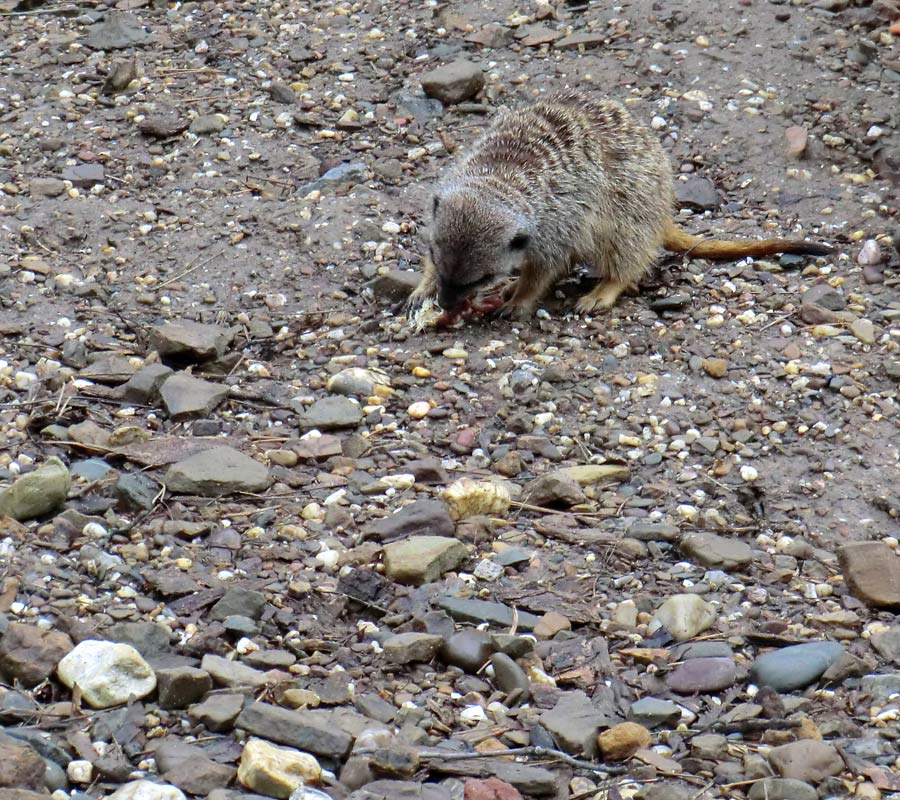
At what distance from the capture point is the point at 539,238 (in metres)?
5.36

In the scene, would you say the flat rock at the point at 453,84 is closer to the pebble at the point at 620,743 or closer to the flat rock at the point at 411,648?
the flat rock at the point at 411,648

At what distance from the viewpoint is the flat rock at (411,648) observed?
118 inches

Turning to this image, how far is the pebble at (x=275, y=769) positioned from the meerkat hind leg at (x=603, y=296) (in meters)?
3.08

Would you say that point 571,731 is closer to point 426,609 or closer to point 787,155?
point 426,609

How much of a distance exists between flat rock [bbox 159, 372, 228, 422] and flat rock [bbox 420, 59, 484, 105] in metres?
2.57

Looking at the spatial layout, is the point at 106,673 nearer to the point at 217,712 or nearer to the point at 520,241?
the point at 217,712

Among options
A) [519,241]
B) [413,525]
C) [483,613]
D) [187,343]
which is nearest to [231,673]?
[483,613]

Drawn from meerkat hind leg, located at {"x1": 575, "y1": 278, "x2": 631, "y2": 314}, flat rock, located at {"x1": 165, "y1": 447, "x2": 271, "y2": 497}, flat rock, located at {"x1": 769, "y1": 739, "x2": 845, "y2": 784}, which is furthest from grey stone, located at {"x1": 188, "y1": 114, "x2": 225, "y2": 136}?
flat rock, located at {"x1": 769, "y1": 739, "x2": 845, "y2": 784}

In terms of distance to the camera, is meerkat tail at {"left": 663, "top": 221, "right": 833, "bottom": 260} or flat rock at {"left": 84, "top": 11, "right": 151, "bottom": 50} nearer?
meerkat tail at {"left": 663, "top": 221, "right": 833, "bottom": 260}

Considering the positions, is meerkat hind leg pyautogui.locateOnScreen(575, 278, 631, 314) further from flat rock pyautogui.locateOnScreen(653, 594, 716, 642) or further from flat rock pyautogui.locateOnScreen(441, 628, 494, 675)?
flat rock pyautogui.locateOnScreen(441, 628, 494, 675)

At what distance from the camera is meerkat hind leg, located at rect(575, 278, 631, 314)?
528 centimetres

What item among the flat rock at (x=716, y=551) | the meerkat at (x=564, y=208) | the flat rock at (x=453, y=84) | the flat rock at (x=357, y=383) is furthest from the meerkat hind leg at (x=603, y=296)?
the flat rock at (x=716, y=551)

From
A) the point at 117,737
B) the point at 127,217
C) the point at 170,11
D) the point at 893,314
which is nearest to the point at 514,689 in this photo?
the point at 117,737

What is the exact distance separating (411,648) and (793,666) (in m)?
0.96
